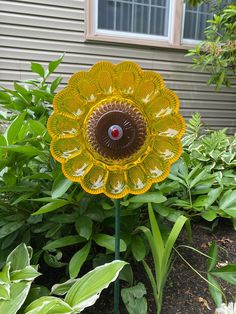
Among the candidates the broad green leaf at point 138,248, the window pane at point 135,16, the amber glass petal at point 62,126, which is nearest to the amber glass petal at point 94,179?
the amber glass petal at point 62,126

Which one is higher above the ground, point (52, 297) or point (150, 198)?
point (150, 198)

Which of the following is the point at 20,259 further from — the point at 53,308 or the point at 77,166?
the point at 77,166

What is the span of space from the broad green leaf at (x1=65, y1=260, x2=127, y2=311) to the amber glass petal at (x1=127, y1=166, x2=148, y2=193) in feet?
0.59

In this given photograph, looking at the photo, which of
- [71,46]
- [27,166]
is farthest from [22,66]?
[27,166]

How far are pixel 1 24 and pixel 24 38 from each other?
0.79 feet

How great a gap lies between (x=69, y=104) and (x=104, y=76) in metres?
0.11

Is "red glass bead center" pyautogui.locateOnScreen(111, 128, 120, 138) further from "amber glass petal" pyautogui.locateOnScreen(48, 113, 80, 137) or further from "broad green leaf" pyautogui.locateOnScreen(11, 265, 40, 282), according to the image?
"broad green leaf" pyautogui.locateOnScreen(11, 265, 40, 282)

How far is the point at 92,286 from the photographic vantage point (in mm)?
677

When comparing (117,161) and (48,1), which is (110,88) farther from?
(48,1)

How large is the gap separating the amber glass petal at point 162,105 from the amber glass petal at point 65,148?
195 mm

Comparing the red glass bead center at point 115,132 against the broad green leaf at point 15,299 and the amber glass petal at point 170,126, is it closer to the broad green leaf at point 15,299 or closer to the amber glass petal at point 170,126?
the amber glass petal at point 170,126

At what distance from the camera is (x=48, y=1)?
9.50 feet

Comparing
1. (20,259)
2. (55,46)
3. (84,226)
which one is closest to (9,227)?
(20,259)

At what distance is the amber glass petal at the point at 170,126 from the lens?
700mm
